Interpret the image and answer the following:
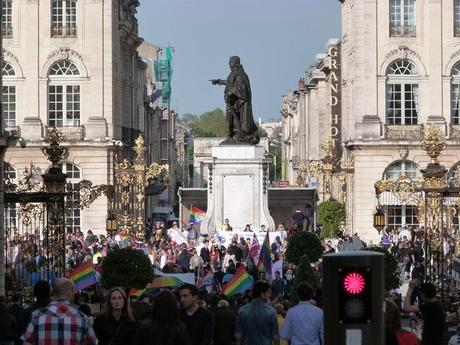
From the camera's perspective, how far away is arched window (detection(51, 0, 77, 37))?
77062 millimetres

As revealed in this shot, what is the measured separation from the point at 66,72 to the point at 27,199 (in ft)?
150

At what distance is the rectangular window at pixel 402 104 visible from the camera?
7606 centimetres

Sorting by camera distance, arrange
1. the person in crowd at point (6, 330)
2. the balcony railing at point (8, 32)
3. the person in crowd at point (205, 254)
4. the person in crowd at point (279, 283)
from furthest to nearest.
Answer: the balcony railing at point (8, 32)
the person in crowd at point (205, 254)
the person in crowd at point (279, 283)
the person in crowd at point (6, 330)

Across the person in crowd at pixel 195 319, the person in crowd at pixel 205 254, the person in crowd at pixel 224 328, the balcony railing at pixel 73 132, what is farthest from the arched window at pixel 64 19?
the person in crowd at pixel 195 319

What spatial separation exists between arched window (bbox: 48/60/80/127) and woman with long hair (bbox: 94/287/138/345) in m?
58.0

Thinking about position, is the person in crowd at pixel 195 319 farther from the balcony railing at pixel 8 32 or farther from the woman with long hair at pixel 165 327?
the balcony railing at pixel 8 32

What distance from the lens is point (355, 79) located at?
252 feet

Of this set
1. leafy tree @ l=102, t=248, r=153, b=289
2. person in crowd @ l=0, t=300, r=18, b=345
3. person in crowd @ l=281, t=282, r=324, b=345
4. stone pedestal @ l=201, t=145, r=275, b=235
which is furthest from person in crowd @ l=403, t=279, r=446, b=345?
stone pedestal @ l=201, t=145, r=275, b=235

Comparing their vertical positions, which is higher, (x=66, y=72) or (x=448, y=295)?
(x=66, y=72)

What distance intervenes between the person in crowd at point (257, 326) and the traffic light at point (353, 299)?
22.6ft

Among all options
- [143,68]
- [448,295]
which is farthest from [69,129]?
[448,295]

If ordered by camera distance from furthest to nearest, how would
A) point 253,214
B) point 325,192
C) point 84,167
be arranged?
point 325,192 < point 84,167 < point 253,214

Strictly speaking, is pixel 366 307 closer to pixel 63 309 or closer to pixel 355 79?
pixel 63 309

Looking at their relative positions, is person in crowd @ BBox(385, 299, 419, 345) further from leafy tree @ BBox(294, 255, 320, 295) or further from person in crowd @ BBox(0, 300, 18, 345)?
leafy tree @ BBox(294, 255, 320, 295)
